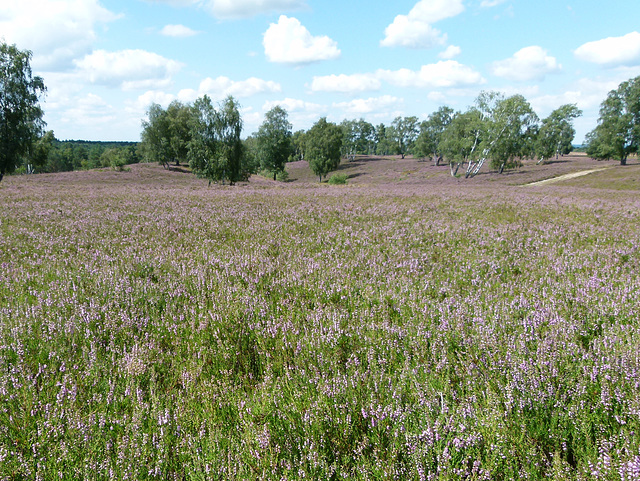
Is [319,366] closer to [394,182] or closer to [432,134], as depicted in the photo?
[394,182]

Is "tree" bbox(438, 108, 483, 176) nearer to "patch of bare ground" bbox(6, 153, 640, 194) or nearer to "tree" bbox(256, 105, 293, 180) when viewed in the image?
"patch of bare ground" bbox(6, 153, 640, 194)

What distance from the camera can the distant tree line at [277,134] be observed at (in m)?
31.0

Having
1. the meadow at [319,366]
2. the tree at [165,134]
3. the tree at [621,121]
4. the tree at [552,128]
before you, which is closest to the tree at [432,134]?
the tree at [552,128]

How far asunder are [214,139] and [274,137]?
96.4 ft

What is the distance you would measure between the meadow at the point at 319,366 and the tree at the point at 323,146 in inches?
2596

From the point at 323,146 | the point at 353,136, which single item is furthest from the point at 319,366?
the point at 353,136

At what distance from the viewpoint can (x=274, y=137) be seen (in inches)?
2613

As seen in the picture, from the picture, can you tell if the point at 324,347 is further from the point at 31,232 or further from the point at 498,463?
the point at 31,232

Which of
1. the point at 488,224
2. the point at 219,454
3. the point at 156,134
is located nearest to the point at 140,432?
the point at 219,454

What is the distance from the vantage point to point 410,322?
10.7ft

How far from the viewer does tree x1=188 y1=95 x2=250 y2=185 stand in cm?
3728

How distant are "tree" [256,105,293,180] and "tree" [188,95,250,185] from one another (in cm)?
2813

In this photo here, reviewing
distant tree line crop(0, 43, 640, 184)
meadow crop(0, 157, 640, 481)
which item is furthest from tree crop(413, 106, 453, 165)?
meadow crop(0, 157, 640, 481)

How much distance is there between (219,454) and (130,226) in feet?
28.0
